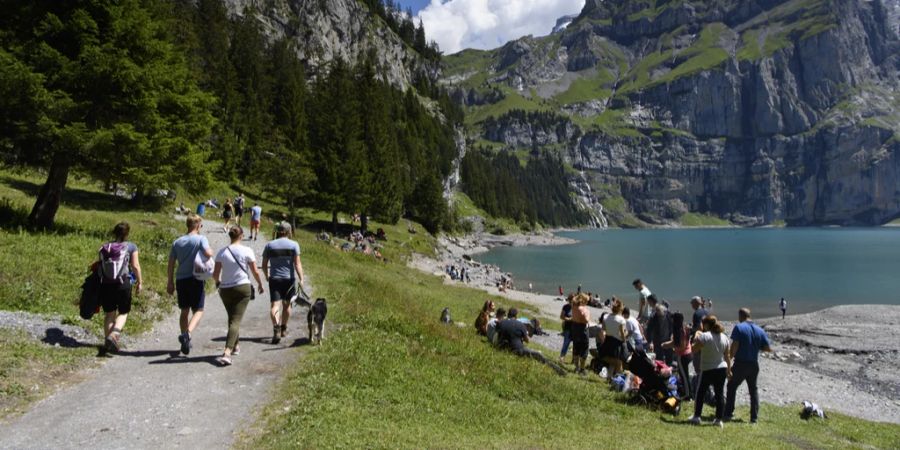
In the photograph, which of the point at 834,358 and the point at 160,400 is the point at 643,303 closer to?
the point at 160,400

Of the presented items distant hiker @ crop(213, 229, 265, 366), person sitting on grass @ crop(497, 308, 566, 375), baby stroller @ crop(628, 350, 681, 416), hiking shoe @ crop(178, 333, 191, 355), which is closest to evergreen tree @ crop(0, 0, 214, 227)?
hiking shoe @ crop(178, 333, 191, 355)

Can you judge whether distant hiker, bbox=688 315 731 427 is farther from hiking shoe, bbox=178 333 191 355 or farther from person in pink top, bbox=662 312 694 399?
hiking shoe, bbox=178 333 191 355

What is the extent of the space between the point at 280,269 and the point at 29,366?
190 inches

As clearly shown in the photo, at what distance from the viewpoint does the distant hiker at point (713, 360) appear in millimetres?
12508

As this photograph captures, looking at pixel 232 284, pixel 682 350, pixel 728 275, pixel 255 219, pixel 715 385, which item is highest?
pixel 255 219

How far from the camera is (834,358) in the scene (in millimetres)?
33969

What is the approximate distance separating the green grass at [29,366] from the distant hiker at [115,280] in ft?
1.70

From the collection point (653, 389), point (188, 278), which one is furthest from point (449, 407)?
point (653, 389)

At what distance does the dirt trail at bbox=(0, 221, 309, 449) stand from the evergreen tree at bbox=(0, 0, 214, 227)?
9340mm

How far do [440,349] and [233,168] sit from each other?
48.0 meters

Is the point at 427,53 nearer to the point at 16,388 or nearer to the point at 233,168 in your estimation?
the point at 233,168

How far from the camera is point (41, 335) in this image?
34.9 feet

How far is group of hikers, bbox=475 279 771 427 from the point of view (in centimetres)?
1266

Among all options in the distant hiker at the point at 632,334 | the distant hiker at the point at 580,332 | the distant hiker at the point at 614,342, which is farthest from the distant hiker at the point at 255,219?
the distant hiker at the point at 632,334
